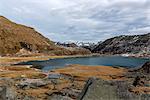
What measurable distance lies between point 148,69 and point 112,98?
64761 mm

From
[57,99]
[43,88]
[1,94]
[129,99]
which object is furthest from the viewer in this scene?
[43,88]

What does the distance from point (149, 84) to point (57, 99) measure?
1309 inches

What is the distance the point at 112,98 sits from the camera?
1875 centimetres

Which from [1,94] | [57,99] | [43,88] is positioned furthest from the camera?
[43,88]

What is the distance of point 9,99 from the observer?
910 inches

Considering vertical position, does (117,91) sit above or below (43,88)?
above

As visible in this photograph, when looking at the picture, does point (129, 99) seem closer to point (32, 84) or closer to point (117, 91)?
point (117, 91)

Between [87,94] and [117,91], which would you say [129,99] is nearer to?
[117,91]

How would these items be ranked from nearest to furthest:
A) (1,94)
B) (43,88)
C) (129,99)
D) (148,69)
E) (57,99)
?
(129,99)
(1,94)
(57,99)
(43,88)
(148,69)

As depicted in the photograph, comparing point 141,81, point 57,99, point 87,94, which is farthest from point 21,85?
point 87,94

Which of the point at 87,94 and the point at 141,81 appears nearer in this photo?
the point at 87,94

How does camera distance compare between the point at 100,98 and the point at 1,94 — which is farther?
the point at 1,94

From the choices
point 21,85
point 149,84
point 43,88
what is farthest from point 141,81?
point 21,85

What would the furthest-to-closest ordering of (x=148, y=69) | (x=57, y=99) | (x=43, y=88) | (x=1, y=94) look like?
(x=148, y=69), (x=43, y=88), (x=57, y=99), (x=1, y=94)
